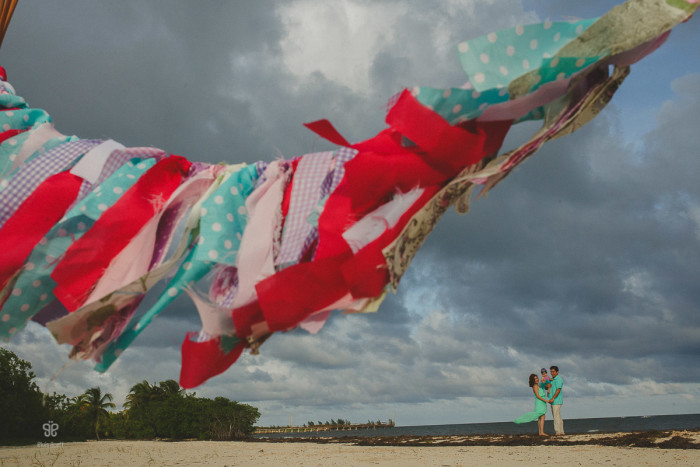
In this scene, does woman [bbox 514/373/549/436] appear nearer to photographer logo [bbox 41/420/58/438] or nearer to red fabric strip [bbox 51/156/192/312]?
red fabric strip [bbox 51/156/192/312]

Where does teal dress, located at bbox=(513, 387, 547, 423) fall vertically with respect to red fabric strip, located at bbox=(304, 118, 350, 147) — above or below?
below

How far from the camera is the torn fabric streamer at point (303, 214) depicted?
1154mm

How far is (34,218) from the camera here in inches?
58.2

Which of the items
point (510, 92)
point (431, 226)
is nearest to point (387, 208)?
A: point (431, 226)

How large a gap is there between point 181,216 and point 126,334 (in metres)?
0.35

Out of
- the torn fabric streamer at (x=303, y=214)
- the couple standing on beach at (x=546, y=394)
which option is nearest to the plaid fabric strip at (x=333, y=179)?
the torn fabric streamer at (x=303, y=214)

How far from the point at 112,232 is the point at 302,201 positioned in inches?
21.2

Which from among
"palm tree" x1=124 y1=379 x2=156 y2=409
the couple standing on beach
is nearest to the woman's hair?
the couple standing on beach

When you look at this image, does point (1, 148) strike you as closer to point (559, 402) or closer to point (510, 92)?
point (510, 92)

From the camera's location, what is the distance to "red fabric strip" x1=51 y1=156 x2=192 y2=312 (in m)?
1.39

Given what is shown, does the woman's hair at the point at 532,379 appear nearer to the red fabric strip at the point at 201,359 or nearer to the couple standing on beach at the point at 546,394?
the couple standing on beach at the point at 546,394

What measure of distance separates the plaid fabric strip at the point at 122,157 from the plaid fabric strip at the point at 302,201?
48 centimetres

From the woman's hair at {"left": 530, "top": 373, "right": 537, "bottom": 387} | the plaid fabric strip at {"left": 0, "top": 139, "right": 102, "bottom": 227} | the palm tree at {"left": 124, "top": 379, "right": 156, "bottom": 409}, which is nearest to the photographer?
the plaid fabric strip at {"left": 0, "top": 139, "right": 102, "bottom": 227}

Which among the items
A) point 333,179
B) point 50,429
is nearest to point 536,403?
point 333,179
